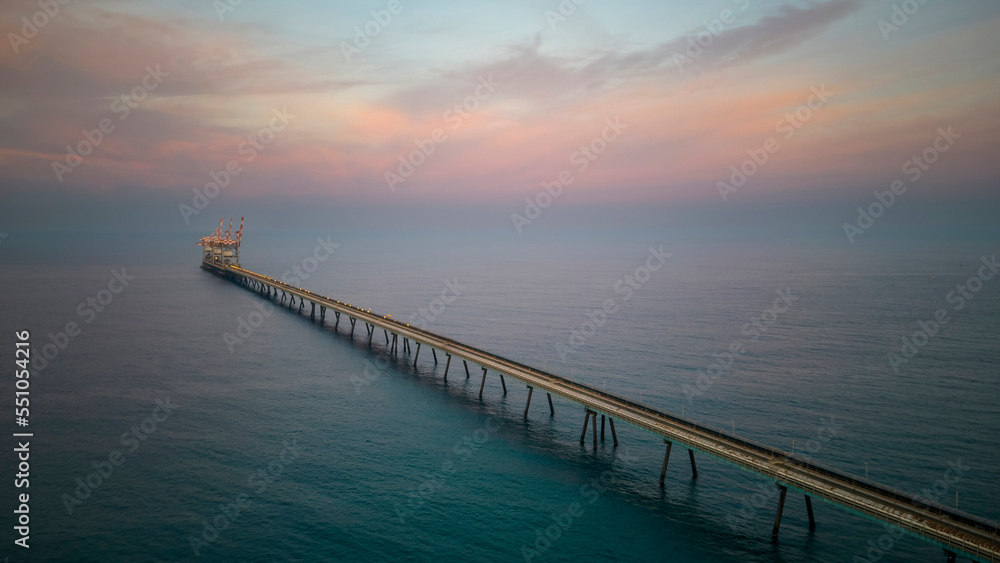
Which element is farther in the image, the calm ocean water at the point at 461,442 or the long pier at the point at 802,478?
the calm ocean water at the point at 461,442

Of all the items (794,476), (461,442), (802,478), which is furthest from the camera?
(461,442)

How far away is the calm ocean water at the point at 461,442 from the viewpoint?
46094 millimetres

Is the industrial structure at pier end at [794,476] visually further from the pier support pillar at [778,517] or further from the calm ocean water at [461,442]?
the calm ocean water at [461,442]

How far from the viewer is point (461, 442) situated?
66.3m

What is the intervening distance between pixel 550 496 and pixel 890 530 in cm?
2888

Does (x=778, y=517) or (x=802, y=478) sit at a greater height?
(x=802, y=478)

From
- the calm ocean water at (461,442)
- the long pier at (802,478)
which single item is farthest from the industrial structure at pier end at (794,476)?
the calm ocean water at (461,442)

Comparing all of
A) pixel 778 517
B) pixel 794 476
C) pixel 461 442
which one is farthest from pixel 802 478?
pixel 461 442

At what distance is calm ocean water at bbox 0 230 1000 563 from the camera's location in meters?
46.1

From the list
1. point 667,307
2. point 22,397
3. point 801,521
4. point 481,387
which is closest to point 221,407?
point 22,397

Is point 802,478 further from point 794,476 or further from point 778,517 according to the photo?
point 778,517

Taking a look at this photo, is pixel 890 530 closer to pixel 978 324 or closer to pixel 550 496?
pixel 550 496

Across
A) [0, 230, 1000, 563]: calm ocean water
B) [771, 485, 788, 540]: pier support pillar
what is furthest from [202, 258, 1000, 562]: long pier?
[0, 230, 1000, 563]: calm ocean water

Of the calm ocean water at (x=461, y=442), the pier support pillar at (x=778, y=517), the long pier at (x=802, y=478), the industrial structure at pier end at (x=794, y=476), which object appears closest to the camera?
the long pier at (x=802, y=478)
